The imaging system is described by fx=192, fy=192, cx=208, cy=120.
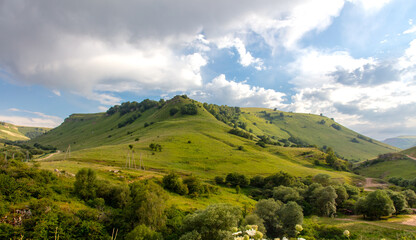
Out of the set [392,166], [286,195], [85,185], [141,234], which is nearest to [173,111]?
[286,195]

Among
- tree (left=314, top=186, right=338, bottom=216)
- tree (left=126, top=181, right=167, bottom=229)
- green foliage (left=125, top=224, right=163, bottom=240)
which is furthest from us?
tree (left=314, top=186, right=338, bottom=216)

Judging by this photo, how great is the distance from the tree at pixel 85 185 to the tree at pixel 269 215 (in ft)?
97.9

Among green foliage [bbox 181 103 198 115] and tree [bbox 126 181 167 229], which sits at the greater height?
green foliage [bbox 181 103 198 115]

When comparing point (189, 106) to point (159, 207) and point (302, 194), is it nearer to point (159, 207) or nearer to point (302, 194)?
point (302, 194)

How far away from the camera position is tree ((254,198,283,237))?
3450cm

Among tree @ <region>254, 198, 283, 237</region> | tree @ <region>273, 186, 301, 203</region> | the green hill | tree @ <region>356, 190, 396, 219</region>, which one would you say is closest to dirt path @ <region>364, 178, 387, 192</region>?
the green hill

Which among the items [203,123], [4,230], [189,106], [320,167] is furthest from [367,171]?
[4,230]

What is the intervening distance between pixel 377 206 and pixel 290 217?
2132 cm

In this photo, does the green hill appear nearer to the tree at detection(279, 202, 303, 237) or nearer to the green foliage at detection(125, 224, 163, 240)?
the tree at detection(279, 202, 303, 237)

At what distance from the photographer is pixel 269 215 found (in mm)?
35969

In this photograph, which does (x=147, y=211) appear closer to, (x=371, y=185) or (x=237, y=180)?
(x=237, y=180)

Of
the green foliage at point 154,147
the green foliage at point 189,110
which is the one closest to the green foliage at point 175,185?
the green foliage at point 154,147

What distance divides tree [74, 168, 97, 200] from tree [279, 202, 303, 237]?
109 feet

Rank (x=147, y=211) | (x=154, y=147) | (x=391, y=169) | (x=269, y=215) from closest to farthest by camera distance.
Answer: (x=147, y=211) < (x=269, y=215) < (x=154, y=147) < (x=391, y=169)
